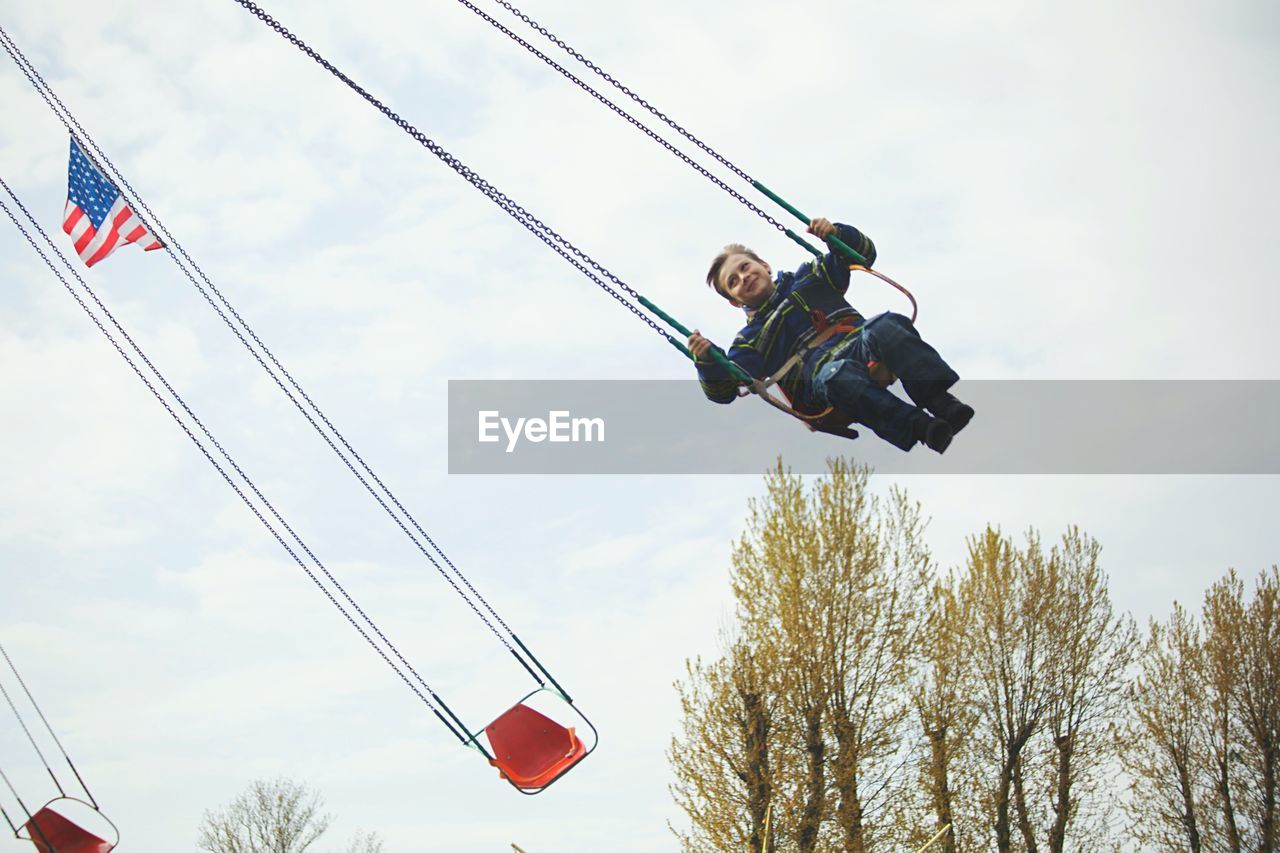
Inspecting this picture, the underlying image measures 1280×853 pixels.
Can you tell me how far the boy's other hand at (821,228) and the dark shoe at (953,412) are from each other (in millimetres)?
1007

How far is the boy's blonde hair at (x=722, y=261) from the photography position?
6492 millimetres

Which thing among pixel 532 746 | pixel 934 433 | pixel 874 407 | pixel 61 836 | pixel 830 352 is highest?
pixel 830 352

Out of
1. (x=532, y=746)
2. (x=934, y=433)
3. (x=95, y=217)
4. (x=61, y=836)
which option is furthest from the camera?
(x=95, y=217)

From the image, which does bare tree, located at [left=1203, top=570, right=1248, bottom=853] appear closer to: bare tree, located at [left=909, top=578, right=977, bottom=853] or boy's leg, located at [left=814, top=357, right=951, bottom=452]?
bare tree, located at [left=909, top=578, right=977, bottom=853]

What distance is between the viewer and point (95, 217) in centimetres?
1146

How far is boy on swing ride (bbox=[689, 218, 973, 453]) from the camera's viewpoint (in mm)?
5531

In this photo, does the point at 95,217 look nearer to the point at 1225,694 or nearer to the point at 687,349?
the point at 687,349

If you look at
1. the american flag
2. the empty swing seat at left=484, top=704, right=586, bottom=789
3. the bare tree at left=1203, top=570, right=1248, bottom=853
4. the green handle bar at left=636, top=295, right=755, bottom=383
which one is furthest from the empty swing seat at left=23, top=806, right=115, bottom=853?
the bare tree at left=1203, top=570, right=1248, bottom=853

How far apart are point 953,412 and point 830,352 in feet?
2.49

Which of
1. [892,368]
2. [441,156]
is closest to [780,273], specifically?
[892,368]

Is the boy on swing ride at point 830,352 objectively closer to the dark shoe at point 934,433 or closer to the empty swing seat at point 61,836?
the dark shoe at point 934,433

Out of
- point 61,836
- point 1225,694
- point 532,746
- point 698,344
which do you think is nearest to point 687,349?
point 698,344

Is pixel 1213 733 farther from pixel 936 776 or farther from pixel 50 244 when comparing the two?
pixel 50 244

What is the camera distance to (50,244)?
10242 millimetres
